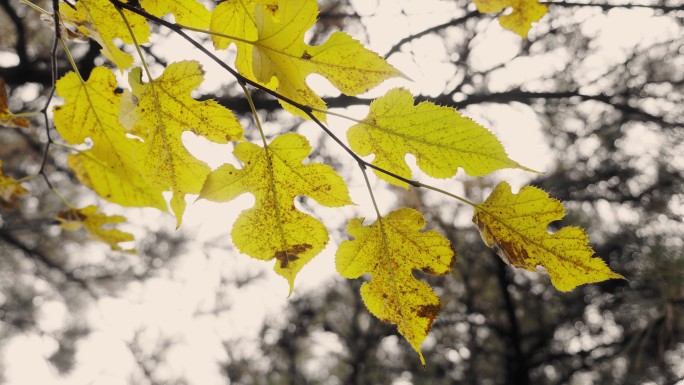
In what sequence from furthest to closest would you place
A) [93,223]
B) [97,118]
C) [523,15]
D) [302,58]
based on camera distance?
1. [93,223]
2. [523,15]
3. [97,118]
4. [302,58]

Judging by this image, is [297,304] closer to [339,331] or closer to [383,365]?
[339,331]

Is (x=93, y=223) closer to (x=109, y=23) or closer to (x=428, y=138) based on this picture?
(x=109, y=23)

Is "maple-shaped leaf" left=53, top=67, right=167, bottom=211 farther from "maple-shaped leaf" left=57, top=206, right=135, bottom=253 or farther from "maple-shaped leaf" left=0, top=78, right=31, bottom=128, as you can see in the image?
"maple-shaped leaf" left=57, top=206, right=135, bottom=253

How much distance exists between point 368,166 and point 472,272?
3.09 metres

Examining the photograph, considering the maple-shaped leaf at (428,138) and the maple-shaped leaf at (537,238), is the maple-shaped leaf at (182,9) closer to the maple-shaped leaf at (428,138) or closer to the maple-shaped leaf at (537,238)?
the maple-shaped leaf at (428,138)

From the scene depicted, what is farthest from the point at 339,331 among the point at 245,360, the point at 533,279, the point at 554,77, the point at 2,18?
the point at 2,18

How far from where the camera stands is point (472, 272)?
3238 mm

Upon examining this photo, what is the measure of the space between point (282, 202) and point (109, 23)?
230 millimetres

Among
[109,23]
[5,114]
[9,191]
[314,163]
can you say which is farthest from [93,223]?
[314,163]

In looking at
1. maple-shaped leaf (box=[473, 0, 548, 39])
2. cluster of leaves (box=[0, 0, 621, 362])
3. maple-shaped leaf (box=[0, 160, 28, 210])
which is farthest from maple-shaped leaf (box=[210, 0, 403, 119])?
maple-shaped leaf (box=[0, 160, 28, 210])

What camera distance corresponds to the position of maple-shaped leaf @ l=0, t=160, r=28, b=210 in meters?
0.62

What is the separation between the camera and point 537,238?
0.34 m

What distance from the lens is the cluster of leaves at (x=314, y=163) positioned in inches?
12.4

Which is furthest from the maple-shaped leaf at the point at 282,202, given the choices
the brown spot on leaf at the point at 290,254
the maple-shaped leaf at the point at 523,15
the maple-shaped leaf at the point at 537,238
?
the maple-shaped leaf at the point at 523,15
